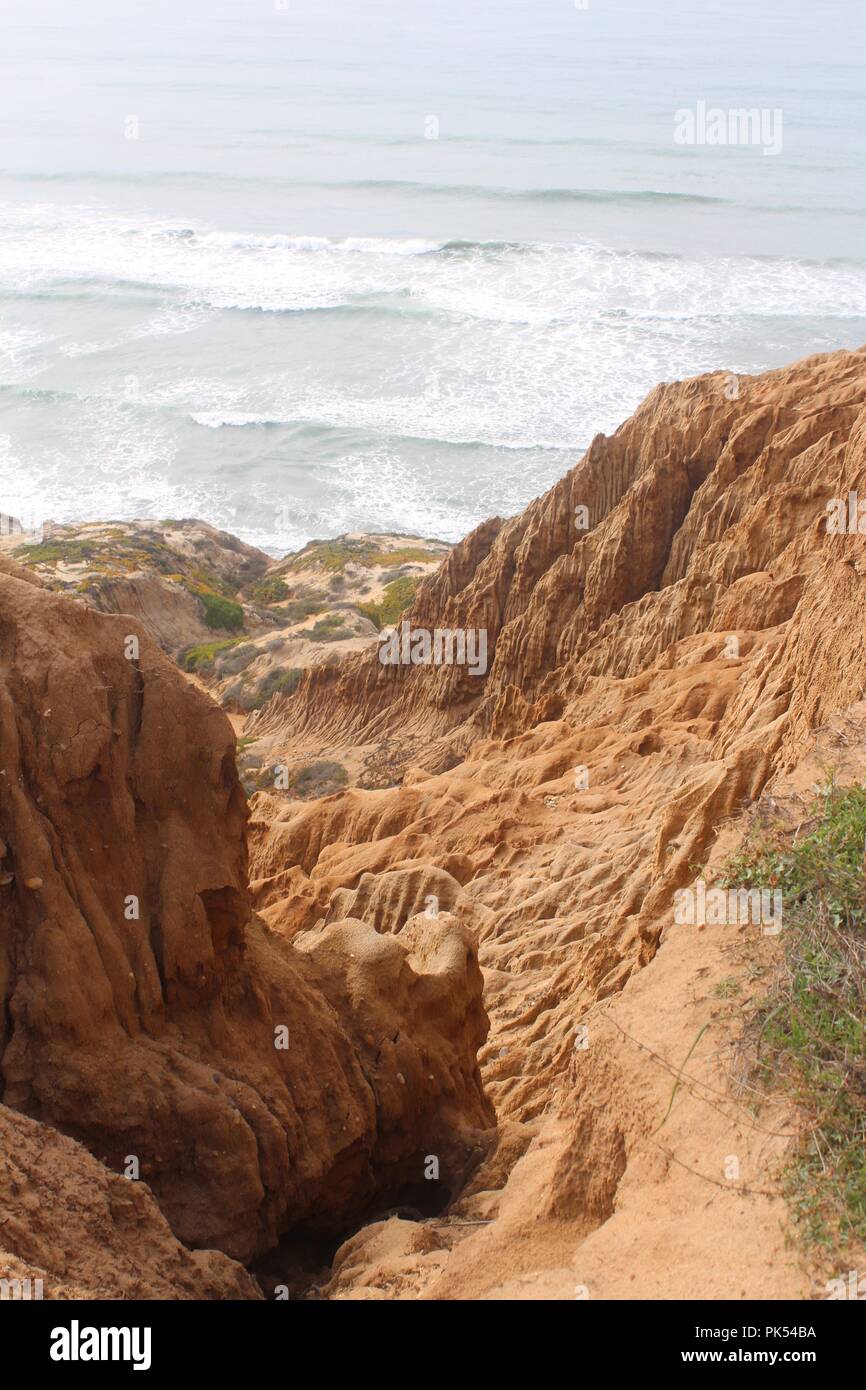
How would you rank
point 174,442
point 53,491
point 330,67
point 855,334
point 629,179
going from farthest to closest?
point 330,67
point 629,179
point 855,334
point 174,442
point 53,491

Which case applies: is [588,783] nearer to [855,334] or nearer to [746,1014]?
[746,1014]

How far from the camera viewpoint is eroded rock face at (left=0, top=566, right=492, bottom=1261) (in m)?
7.55

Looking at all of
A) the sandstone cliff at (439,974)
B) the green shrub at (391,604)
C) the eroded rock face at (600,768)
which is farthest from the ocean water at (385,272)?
the sandstone cliff at (439,974)

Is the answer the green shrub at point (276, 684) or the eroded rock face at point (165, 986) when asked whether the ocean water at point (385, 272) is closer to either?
the green shrub at point (276, 684)

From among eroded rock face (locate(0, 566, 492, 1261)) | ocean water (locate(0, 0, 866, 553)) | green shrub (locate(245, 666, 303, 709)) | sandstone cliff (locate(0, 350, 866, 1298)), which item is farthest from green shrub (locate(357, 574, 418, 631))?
eroded rock face (locate(0, 566, 492, 1261))

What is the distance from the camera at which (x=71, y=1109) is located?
7480mm

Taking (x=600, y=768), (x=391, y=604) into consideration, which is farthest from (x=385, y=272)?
(x=600, y=768)

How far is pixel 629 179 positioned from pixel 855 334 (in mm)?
26868

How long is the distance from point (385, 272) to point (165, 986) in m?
60.7

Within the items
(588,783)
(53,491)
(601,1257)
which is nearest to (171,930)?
(601,1257)

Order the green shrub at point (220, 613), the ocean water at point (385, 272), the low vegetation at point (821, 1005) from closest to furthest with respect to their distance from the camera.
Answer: the low vegetation at point (821, 1005) < the green shrub at point (220, 613) < the ocean water at point (385, 272)

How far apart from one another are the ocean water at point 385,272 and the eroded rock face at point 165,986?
33.9 metres

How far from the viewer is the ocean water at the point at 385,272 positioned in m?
46.9

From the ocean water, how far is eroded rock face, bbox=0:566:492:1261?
3394 cm
